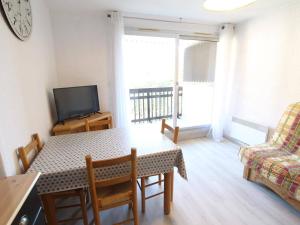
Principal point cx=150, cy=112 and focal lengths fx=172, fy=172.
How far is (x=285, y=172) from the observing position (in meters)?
1.78

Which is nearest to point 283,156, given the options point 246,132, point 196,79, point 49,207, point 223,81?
point 246,132

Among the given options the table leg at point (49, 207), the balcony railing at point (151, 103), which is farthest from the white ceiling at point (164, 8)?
the table leg at point (49, 207)

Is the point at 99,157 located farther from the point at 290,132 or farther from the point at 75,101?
the point at 290,132

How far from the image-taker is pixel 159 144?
1697 millimetres

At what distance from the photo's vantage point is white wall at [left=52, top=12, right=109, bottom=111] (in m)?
2.65

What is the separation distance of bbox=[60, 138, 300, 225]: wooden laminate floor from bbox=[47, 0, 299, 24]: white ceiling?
238 cm

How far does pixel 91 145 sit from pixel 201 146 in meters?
2.36

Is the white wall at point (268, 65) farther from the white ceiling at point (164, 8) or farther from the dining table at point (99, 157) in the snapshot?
the dining table at point (99, 157)

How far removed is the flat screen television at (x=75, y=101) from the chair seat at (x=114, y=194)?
1.36 meters

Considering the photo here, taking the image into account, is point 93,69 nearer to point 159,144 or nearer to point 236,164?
point 159,144

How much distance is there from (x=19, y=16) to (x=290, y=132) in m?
3.27

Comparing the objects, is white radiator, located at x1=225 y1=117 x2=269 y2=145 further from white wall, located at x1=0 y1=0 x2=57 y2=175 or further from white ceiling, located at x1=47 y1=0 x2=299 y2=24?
white wall, located at x1=0 y1=0 x2=57 y2=175

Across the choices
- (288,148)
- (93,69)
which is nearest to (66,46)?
(93,69)

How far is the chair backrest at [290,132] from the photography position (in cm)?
218
